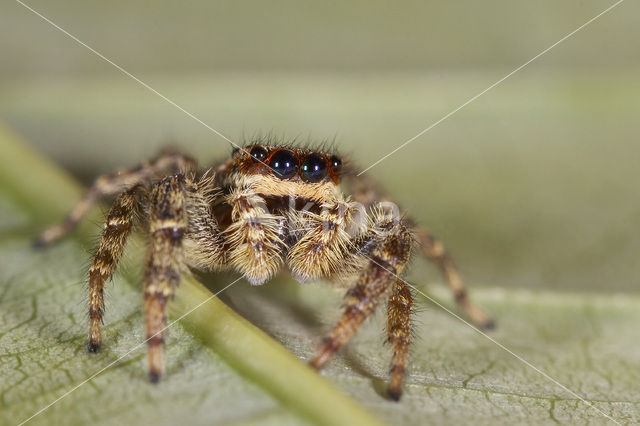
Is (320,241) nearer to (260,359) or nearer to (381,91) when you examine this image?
(260,359)

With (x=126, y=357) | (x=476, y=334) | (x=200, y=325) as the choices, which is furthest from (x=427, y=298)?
(x=126, y=357)

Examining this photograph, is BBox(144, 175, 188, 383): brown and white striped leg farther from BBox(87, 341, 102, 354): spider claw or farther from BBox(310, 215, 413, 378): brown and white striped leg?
BBox(310, 215, 413, 378): brown and white striped leg

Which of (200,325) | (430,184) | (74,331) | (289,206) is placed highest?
(430,184)

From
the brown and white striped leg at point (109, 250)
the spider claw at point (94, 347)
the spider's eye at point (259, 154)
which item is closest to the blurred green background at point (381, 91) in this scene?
the spider's eye at point (259, 154)

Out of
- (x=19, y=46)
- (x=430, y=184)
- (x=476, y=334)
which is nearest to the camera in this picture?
(x=476, y=334)

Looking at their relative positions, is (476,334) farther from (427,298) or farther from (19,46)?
(19,46)

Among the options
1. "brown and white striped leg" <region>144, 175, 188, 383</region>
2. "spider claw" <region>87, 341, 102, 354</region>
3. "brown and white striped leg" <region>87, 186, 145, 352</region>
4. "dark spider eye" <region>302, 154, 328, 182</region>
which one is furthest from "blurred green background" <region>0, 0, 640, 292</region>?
"spider claw" <region>87, 341, 102, 354</region>

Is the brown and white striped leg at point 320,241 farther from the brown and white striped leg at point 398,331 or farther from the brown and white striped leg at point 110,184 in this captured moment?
the brown and white striped leg at point 110,184
